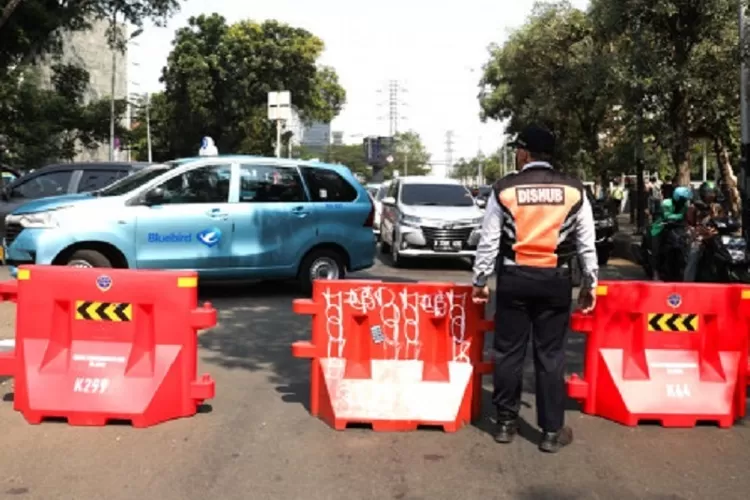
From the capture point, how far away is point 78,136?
108ft

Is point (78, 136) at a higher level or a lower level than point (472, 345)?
higher

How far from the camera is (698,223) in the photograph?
10.0 meters

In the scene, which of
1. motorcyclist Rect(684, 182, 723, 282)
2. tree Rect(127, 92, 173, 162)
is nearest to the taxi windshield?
motorcyclist Rect(684, 182, 723, 282)

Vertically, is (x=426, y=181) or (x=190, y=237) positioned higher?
(x=426, y=181)

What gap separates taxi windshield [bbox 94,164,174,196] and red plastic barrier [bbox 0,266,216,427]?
430 centimetres

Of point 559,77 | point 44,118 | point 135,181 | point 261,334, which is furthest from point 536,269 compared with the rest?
point 44,118

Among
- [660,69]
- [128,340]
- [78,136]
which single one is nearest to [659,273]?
[660,69]

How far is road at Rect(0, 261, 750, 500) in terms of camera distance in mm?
4066

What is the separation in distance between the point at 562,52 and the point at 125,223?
58.6 ft

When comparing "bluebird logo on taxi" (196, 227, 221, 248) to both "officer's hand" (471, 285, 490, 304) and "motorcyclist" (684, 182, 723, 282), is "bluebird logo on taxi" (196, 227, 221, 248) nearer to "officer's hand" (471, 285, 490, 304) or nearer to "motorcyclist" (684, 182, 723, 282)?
"officer's hand" (471, 285, 490, 304)

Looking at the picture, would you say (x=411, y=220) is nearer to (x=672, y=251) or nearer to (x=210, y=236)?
(x=672, y=251)

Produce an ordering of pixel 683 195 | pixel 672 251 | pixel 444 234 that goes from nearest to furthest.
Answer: pixel 683 195
pixel 672 251
pixel 444 234

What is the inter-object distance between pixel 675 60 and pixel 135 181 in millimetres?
10131

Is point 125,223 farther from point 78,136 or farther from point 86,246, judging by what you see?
point 78,136
